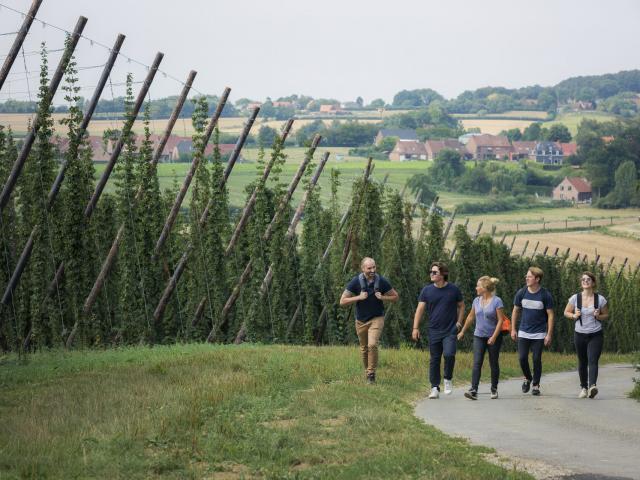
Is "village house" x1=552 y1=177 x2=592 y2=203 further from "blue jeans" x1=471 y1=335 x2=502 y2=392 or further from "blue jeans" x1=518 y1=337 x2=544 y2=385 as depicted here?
"blue jeans" x1=471 y1=335 x2=502 y2=392

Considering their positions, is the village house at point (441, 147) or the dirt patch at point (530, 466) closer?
the dirt patch at point (530, 466)

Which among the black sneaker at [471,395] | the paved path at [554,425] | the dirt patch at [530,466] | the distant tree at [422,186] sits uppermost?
the dirt patch at [530,466]

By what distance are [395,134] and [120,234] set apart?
145112 millimetres

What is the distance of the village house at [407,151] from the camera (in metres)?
150

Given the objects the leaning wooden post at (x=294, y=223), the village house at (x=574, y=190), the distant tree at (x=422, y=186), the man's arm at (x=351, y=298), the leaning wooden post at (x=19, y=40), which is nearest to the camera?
the man's arm at (x=351, y=298)

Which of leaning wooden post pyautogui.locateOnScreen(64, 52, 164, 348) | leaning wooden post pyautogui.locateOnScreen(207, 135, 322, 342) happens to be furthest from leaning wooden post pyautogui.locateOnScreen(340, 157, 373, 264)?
leaning wooden post pyautogui.locateOnScreen(64, 52, 164, 348)

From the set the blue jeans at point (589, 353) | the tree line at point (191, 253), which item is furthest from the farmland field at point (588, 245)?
the blue jeans at point (589, 353)

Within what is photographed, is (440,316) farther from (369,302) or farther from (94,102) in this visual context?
(94,102)

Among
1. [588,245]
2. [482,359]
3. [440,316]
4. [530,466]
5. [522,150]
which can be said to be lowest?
[588,245]

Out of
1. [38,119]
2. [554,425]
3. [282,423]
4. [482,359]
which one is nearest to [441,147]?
[38,119]

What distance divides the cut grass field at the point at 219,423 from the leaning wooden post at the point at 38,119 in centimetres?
611

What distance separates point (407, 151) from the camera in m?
153

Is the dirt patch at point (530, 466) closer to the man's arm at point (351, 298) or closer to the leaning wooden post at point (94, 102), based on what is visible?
the man's arm at point (351, 298)

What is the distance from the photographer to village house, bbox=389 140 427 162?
491 feet
